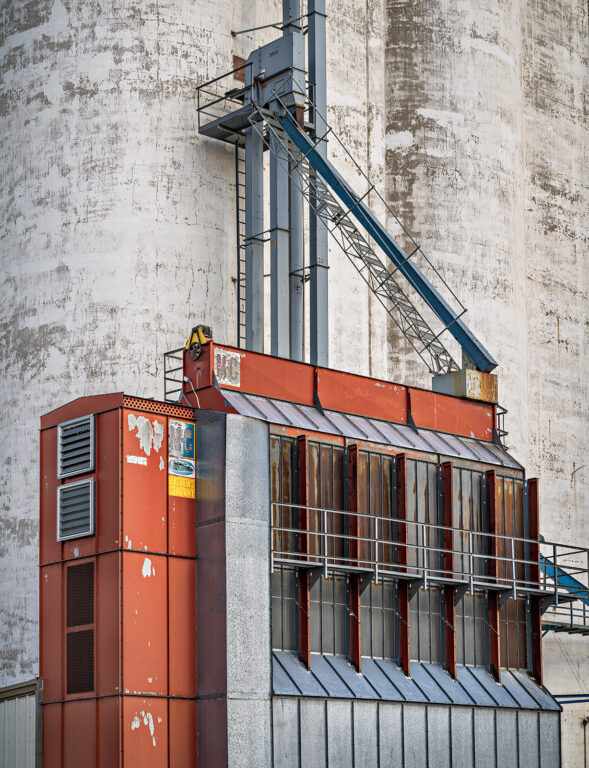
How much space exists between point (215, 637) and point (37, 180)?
18730 millimetres

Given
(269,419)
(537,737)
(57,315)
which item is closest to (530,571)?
(537,737)

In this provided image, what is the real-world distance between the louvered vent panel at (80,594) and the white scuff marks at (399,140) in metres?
27.9

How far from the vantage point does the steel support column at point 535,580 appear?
1427 inches

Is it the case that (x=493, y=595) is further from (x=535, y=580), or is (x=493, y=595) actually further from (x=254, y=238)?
(x=254, y=238)

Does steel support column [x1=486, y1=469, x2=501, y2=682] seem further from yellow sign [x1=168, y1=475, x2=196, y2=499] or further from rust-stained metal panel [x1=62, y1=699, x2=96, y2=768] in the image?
rust-stained metal panel [x1=62, y1=699, x2=96, y2=768]

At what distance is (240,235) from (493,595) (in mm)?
14530

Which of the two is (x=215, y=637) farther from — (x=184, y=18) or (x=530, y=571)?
(x=184, y=18)

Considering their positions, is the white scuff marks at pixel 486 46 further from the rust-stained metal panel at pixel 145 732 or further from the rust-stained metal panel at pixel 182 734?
the rust-stained metal panel at pixel 145 732

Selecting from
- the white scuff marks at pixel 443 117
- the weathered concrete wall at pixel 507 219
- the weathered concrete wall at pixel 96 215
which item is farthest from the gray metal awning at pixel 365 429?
the white scuff marks at pixel 443 117

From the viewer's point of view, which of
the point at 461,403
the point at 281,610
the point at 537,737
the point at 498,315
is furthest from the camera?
the point at 498,315

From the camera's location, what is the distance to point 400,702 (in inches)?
1243

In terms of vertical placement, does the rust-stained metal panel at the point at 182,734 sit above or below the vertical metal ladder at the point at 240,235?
below

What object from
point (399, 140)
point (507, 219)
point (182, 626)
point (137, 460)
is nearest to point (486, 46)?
point (399, 140)

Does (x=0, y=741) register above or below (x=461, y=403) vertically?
below
